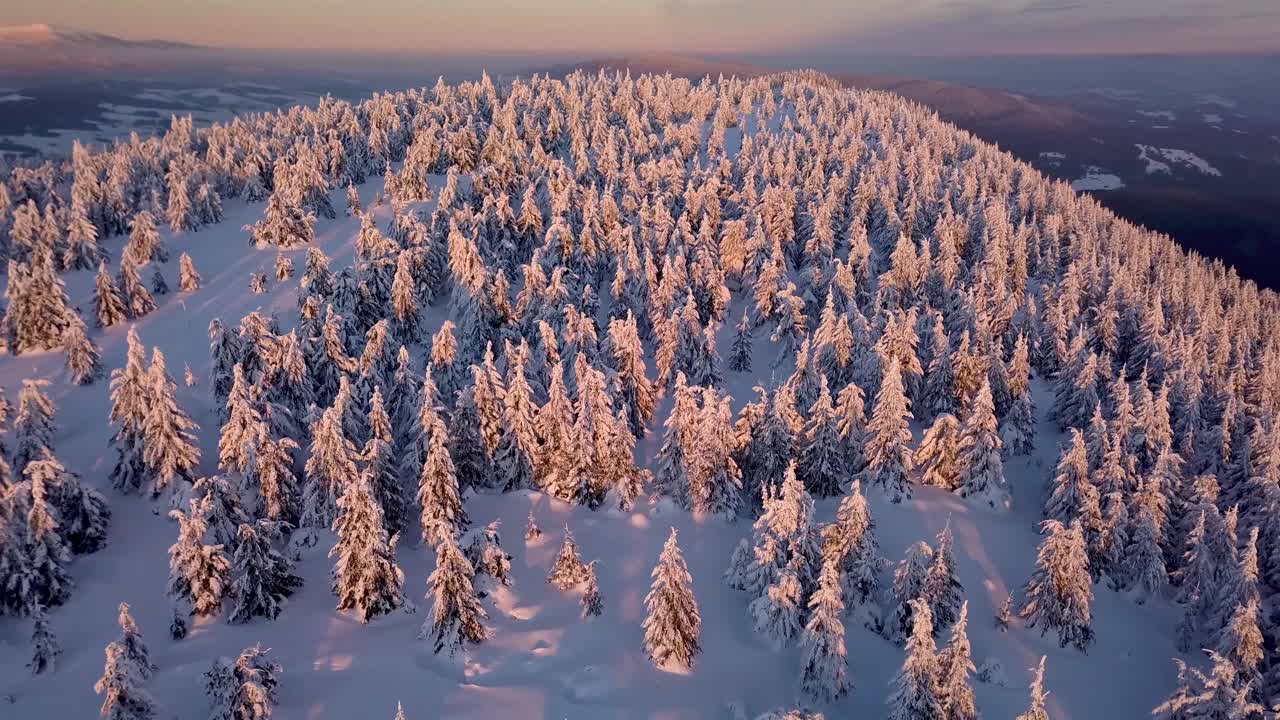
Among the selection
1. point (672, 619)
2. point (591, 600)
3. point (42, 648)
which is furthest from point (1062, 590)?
point (42, 648)

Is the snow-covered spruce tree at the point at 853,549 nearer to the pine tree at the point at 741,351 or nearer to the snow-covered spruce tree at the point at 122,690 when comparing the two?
the snow-covered spruce tree at the point at 122,690

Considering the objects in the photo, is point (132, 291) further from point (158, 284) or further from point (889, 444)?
point (889, 444)

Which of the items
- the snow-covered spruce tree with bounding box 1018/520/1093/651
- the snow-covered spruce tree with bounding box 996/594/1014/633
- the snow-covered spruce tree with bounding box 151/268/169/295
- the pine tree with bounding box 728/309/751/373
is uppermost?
the snow-covered spruce tree with bounding box 151/268/169/295

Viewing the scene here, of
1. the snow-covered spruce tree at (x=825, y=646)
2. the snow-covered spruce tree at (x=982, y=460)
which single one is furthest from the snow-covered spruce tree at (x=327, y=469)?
the snow-covered spruce tree at (x=982, y=460)

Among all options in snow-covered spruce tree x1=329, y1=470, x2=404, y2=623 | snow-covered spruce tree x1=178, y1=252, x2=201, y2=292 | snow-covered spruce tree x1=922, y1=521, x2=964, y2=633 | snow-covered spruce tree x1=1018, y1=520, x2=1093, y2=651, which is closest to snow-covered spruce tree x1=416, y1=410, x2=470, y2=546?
snow-covered spruce tree x1=329, y1=470, x2=404, y2=623

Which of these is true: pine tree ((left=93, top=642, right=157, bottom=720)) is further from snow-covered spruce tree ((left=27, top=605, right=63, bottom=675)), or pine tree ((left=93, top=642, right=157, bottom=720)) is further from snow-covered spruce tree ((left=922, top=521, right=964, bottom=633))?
snow-covered spruce tree ((left=922, top=521, right=964, bottom=633))

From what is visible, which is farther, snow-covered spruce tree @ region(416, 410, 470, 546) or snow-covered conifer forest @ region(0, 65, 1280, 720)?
snow-covered spruce tree @ region(416, 410, 470, 546)
